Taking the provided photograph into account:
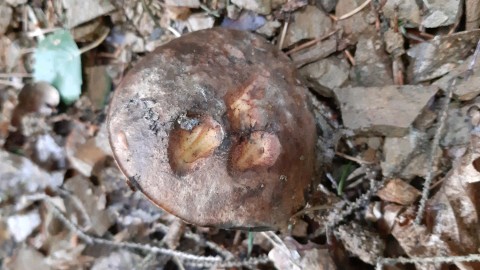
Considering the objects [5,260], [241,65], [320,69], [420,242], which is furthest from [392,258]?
[5,260]

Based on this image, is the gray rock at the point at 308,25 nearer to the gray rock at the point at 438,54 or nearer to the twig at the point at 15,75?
the gray rock at the point at 438,54

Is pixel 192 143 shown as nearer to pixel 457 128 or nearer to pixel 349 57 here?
pixel 349 57

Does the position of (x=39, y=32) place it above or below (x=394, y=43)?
below

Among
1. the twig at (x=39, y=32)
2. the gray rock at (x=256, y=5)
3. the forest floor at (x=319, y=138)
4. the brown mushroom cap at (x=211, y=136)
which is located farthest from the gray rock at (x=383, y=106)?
the twig at (x=39, y=32)

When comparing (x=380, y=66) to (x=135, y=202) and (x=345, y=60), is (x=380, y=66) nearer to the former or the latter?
(x=345, y=60)

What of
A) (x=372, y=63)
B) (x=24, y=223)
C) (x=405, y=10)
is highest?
(x=405, y=10)

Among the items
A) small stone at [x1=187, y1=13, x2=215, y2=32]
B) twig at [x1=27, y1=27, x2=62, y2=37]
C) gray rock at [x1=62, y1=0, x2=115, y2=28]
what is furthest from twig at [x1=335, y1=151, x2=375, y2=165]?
twig at [x1=27, y1=27, x2=62, y2=37]

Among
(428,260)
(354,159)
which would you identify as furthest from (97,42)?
(428,260)
